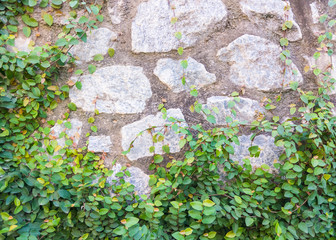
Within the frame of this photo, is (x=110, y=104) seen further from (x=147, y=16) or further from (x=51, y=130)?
(x=147, y=16)

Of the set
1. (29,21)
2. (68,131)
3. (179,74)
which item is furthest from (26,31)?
(179,74)

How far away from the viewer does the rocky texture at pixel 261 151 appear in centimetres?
151

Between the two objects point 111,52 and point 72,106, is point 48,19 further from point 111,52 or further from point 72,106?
point 72,106

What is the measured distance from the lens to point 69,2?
1.47 metres

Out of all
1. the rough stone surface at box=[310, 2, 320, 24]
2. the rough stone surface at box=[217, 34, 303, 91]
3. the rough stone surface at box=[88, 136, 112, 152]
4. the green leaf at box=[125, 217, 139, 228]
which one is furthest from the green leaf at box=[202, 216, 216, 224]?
the rough stone surface at box=[310, 2, 320, 24]

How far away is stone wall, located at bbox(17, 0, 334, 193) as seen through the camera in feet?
4.86

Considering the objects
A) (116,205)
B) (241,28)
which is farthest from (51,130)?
(241,28)

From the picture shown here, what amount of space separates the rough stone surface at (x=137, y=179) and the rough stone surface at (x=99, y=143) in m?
0.11

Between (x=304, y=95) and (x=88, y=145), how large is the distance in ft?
3.77

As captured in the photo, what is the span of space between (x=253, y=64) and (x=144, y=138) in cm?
70

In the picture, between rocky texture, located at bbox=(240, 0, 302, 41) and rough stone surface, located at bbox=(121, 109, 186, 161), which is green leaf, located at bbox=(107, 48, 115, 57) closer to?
rough stone surface, located at bbox=(121, 109, 186, 161)

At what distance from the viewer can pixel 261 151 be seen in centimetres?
152

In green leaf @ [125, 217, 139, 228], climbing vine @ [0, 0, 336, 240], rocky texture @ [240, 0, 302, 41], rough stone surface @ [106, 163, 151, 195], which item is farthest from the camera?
rocky texture @ [240, 0, 302, 41]

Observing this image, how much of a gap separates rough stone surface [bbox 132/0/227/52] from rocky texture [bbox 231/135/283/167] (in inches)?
23.5
